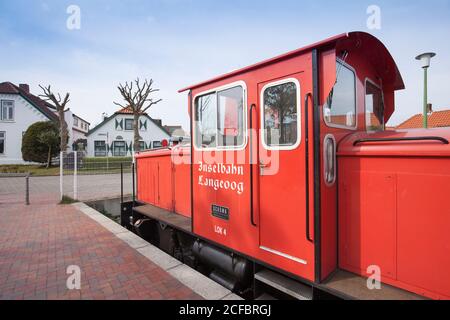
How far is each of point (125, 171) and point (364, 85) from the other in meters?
19.6

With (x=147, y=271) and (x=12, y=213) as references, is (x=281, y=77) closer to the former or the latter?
(x=147, y=271)

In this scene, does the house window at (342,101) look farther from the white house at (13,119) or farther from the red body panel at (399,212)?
the white house at (13,119)

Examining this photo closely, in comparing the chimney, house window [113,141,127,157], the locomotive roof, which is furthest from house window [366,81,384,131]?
the chimney

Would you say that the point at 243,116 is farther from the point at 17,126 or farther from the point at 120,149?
the point at 120,149

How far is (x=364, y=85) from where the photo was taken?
10.2 feet

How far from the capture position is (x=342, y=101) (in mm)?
2814

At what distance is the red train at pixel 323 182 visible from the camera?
7.03ft

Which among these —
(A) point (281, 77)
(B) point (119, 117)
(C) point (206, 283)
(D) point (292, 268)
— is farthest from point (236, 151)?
(B) point (119, 117)

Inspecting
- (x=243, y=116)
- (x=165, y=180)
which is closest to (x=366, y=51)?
(x=243, y=116)

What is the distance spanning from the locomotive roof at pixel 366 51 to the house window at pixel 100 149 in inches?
1314

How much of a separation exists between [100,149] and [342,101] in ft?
116

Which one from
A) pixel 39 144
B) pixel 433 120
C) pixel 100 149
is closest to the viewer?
pixel 433 120

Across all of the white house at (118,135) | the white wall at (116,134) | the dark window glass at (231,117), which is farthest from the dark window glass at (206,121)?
the white wall at (116,134)

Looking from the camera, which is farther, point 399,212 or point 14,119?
point 14,119
